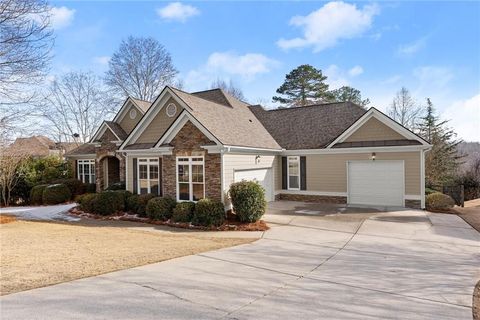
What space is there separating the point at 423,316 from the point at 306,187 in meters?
14.4

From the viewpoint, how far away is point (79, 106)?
121ft

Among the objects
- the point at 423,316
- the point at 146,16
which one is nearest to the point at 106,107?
the point at 146,16

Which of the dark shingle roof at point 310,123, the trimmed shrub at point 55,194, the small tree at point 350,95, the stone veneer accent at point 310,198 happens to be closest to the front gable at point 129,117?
the trimmed shrub at point 55,194

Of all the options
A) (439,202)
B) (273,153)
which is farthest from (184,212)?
(439,202)

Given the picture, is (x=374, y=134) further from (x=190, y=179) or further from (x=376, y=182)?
(x=190, y=179)

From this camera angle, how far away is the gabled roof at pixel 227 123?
1457cm

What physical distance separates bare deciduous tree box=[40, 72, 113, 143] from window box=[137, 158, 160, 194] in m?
23.5

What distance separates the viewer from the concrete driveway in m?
4.72

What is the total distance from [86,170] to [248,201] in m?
18.4

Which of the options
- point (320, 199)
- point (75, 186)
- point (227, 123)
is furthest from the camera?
point (75, 186)

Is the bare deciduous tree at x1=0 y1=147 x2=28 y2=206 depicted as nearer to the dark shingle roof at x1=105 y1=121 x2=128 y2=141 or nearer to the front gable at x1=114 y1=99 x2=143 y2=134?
the dark shingle roof at x1=105 y1=121 x2=128 y2=141

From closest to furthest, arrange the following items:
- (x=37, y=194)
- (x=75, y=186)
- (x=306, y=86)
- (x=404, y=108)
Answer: (x=37, y=194)
(x=75, y=186)
(x=404, y=108)
(x=306, y=86)

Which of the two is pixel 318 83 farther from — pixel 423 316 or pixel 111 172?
pixel 423 316

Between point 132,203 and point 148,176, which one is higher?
point 148,176
